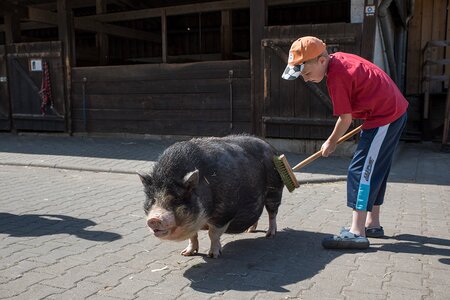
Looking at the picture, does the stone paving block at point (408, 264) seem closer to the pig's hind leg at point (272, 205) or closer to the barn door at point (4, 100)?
the pig's hind leg at point (272, 205)

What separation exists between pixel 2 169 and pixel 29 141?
9.71ft

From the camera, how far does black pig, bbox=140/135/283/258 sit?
10.7 ft

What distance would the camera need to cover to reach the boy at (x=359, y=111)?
12.3 ft

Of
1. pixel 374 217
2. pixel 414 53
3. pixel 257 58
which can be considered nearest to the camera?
pixel 374 217

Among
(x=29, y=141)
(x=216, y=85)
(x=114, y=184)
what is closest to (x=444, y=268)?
(x=114, y=184)

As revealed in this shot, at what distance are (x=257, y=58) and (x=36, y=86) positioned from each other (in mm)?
5718

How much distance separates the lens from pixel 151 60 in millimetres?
16188

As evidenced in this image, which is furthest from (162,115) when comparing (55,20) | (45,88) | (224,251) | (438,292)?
(438,292)

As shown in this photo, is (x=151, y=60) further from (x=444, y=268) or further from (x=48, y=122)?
(x=444, y=268)

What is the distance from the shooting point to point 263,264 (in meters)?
3.62

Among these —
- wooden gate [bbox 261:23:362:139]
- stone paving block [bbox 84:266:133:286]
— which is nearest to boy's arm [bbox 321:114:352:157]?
stone paving block [bbox 84:266:133:286]

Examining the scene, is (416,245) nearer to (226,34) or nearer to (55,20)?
(226,34)

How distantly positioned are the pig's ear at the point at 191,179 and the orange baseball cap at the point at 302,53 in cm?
116

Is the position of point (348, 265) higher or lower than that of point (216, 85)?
lower
